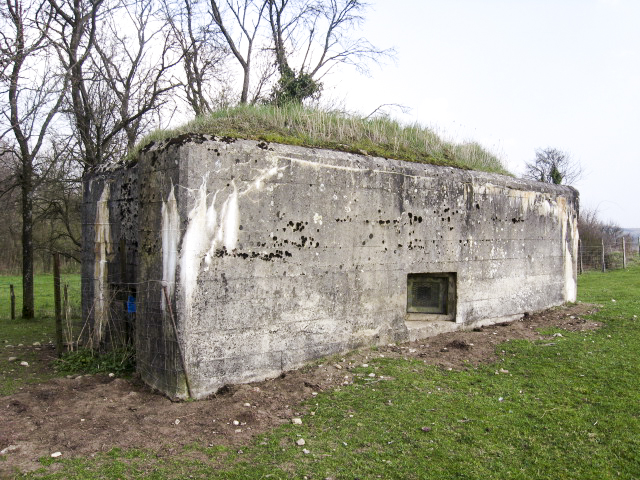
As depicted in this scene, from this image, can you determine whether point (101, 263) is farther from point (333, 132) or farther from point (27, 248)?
point (27, 248)

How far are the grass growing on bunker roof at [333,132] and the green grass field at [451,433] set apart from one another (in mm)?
2687

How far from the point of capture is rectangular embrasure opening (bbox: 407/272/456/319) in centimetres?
668

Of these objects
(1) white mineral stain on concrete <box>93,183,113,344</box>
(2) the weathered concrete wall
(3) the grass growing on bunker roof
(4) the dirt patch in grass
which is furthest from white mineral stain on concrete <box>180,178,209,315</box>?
(1) white mineral stain on concrete <box>93,183,113,344</box>

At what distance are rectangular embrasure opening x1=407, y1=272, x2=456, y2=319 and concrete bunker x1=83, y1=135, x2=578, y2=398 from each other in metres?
0.02

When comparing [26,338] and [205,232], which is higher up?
[205,232]

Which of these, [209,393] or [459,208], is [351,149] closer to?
[459,208]

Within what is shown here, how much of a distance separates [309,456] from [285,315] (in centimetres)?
177

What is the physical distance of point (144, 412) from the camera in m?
4.32

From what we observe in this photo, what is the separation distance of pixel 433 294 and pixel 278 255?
9.12 feet

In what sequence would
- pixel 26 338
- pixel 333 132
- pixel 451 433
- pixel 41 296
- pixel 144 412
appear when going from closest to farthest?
pixel 451 433
pixel 144 412
pixel 333 132
pixel 26 338
pixel 41 296

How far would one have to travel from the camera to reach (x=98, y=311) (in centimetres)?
652

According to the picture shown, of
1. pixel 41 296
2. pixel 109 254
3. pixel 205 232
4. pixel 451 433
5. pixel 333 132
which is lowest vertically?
pixel 41 296

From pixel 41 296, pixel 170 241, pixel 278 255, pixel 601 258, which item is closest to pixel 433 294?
pixel 278 255

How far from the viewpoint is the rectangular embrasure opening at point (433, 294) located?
668cm
